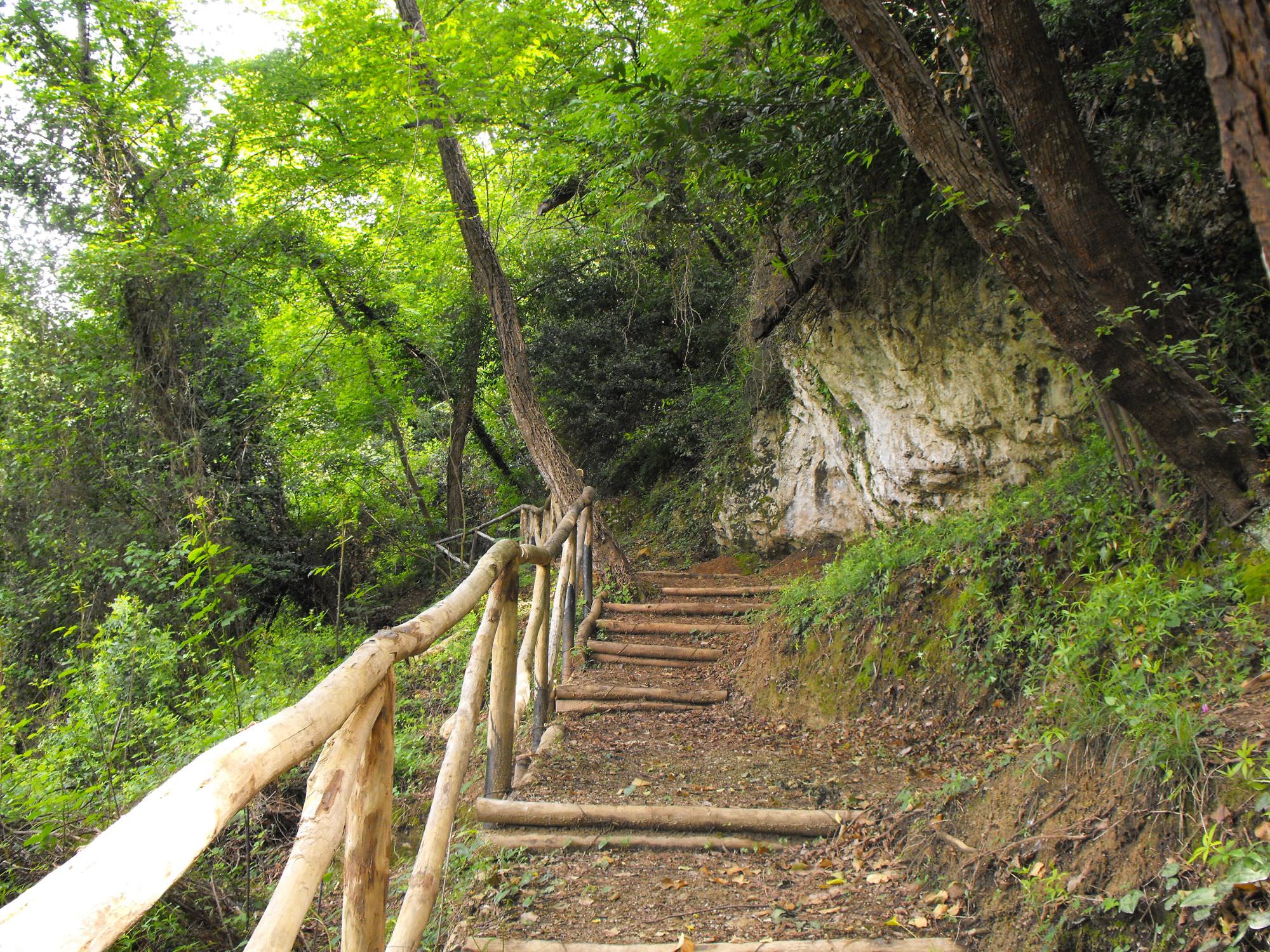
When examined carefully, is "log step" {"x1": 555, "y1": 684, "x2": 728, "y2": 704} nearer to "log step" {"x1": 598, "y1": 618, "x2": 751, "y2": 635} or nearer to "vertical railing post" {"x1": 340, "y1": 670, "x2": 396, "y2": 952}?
"log step" {"x1": 598, "y1": 618, "x2": 751, "y2": 635}

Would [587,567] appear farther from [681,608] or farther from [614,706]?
[614,706]

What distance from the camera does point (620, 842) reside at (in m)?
3.40

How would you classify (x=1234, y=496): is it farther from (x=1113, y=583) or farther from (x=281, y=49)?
(x=281, y=49)

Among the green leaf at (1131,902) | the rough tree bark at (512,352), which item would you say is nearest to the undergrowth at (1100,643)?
the green leaf at (1131,902)

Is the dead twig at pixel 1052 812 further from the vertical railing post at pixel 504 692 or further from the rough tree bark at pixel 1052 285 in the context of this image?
the vertical railing post at pixel 504 692

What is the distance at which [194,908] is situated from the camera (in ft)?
10.8

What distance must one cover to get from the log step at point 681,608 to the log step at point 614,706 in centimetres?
164

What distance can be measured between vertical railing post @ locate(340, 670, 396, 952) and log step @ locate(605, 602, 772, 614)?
18.6 feet

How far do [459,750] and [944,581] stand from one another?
3373 mm

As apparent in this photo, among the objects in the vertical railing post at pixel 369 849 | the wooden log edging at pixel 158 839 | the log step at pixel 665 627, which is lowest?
the log step at pixel 665 627

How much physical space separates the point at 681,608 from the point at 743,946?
5.07 m

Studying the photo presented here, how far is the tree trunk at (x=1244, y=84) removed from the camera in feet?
7.07

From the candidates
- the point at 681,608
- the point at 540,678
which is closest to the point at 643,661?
the point at 681,608

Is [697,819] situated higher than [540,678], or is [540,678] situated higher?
[540,678]
